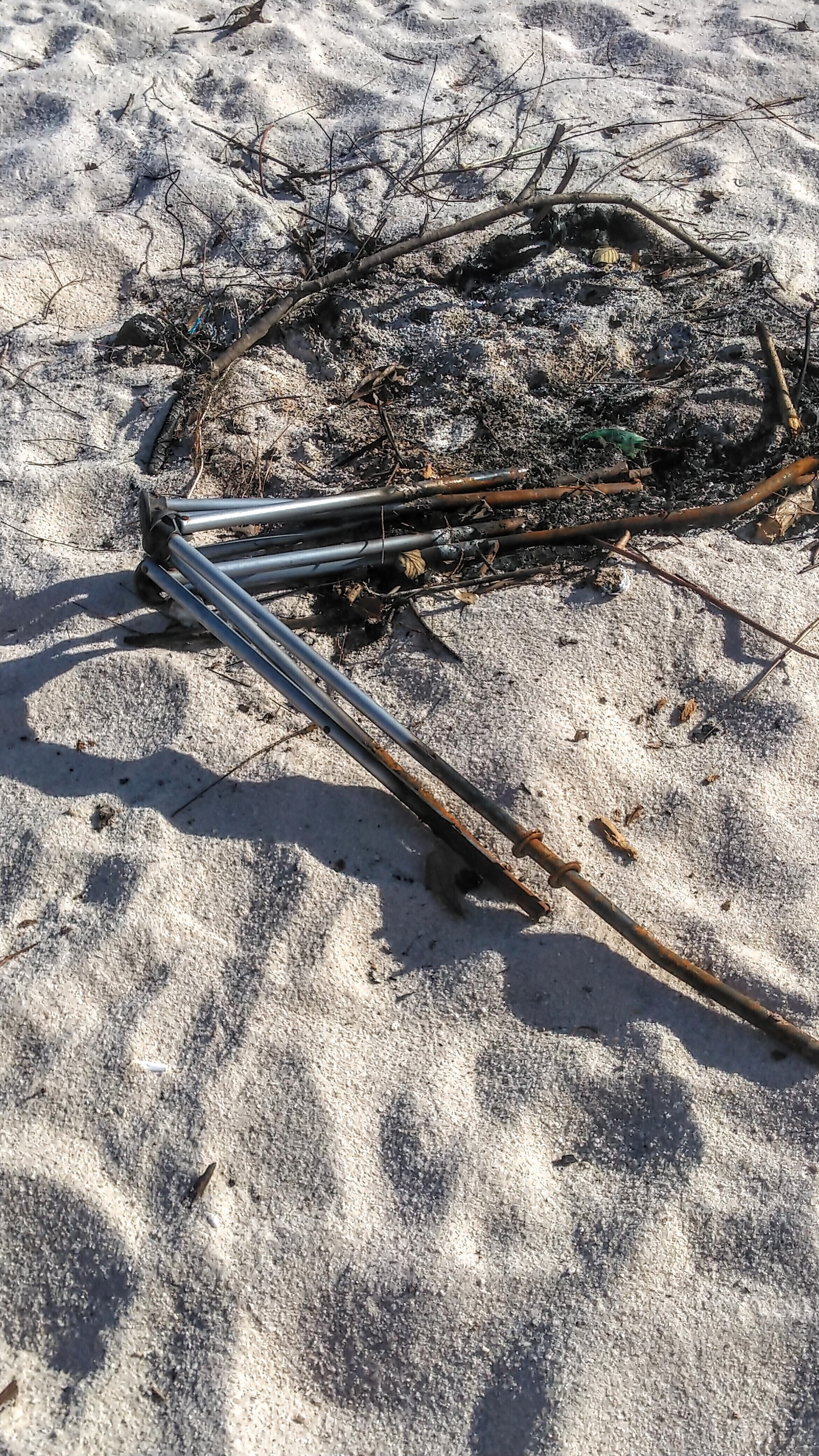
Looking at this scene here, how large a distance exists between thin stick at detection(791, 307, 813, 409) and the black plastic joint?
1538 mm

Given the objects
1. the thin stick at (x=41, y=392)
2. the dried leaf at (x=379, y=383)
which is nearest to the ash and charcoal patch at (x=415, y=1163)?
the dried leaf at (x=379, y=383)

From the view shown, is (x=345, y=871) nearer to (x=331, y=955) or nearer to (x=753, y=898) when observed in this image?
(x=331, y=955)

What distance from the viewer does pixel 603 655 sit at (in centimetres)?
204

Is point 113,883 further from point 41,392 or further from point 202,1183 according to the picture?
point 41,392

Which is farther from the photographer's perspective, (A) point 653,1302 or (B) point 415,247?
→ (B) point 415,247

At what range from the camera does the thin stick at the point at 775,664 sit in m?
2.00

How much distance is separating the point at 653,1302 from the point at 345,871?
0.75 m

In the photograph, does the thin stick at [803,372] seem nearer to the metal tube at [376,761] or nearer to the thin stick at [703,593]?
the thin stick at [703,593]

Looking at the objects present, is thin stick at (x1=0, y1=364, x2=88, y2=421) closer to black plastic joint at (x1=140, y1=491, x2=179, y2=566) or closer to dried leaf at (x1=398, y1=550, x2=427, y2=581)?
black plastic joint at (x1=140, y1=491, x2=179, y2=566)

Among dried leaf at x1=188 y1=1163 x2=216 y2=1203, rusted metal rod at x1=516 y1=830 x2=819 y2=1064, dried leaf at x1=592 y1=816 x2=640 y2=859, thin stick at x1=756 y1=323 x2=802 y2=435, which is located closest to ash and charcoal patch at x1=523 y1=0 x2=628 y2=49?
thin stick at x1=756 y1=323 x2=802 y2=435

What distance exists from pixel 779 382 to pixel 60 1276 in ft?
7.65

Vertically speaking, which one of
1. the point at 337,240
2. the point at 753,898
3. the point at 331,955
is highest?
the point at 337,240

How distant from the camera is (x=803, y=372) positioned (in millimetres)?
2582

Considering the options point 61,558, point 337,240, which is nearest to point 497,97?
point 337,240
